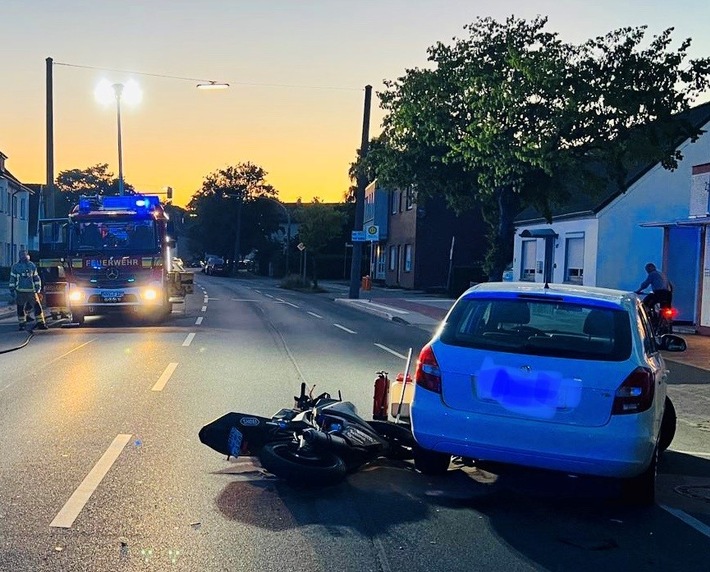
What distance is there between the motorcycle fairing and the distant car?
7706cm

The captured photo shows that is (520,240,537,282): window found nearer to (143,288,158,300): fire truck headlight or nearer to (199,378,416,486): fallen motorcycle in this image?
(143,288,158,300): fire truck headlight

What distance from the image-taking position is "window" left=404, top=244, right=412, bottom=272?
47.3 metres

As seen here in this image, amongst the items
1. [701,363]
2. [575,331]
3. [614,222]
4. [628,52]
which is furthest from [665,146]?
[575,331]

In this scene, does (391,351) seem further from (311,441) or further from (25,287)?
(311,441)

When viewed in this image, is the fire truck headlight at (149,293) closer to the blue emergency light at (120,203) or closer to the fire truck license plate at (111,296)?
the fire truck license plate at (111,296)

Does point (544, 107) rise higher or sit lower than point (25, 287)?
higher

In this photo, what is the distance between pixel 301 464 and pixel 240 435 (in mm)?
605

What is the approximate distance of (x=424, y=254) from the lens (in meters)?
45.8

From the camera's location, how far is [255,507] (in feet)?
17.8

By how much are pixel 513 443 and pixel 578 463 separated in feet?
1.42

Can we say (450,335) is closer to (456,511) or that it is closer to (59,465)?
(456,511)

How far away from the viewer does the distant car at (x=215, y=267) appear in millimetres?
82500

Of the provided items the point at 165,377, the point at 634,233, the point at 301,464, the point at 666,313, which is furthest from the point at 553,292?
the point at 634,233

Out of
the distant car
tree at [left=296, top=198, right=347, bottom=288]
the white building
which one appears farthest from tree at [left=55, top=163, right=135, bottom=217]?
tree at [left=296, top=198, right=347, bottom=288]
